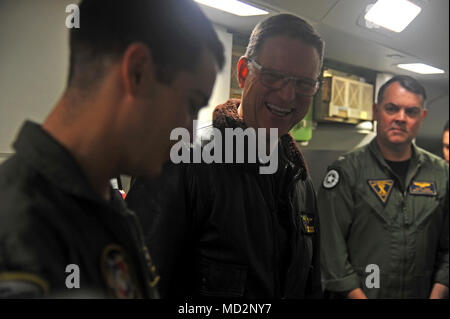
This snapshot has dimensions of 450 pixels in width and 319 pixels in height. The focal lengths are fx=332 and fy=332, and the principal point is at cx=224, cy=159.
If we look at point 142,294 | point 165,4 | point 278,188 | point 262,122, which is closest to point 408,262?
point 278,188

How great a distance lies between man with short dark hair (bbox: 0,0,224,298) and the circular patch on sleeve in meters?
0.45

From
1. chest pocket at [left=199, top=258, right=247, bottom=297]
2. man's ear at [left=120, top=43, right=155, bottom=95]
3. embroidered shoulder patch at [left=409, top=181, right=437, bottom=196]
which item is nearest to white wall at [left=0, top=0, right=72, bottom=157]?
man's ear at [left=120, top=43, right=155, bottom=95]

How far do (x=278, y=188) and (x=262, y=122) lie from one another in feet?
0.44

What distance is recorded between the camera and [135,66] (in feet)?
1.04

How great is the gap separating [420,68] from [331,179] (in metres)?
0.47

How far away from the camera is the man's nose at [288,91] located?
550 mm

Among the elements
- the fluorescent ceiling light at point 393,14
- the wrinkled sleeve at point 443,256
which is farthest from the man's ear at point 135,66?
the wrinkled sleeve at point 443,256

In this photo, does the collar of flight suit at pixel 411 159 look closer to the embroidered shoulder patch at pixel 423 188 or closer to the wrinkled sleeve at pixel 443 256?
the embroidered shoulder patch at pixel 423 188

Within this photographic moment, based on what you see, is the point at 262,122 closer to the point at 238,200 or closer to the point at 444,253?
the point at 238,200

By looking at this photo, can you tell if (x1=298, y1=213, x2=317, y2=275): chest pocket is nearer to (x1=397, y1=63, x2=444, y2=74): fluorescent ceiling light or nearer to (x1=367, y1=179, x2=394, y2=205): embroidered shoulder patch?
(x1=367, y1=179, x2=394, y2=205): embroidered shoulder patch

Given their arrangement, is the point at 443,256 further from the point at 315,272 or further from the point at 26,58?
the point at 26,58

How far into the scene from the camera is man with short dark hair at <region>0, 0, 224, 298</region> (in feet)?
0.89

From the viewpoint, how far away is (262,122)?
1.86 feet

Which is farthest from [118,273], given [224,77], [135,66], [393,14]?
[393,14]
